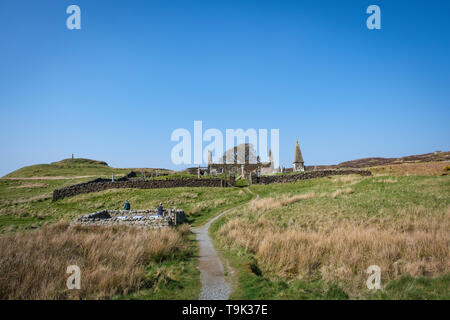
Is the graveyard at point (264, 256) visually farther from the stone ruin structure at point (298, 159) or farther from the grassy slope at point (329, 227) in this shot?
the stone ruin structure at point (298, 159)

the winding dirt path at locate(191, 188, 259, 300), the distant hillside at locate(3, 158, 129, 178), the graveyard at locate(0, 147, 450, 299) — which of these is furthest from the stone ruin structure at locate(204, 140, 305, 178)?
the winding dirt path at locate(191, 188, 259, 300)

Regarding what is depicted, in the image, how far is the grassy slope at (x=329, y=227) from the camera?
22.6 ft

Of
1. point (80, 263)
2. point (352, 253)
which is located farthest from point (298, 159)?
point (80, 263)

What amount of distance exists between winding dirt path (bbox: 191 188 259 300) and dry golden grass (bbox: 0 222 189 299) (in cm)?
112

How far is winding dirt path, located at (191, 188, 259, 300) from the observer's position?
7.14m

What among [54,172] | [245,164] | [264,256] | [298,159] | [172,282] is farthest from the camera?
[54,172]

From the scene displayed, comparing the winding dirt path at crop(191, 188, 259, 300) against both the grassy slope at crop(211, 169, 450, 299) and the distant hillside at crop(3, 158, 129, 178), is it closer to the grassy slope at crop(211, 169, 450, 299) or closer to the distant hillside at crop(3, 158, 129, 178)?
the grassy slope at crop(211, 169, 450, 299)

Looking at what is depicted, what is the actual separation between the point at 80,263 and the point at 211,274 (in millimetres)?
4130

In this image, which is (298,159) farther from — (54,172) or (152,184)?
(54,172)

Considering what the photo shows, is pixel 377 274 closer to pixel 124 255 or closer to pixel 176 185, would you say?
pixel 124 255

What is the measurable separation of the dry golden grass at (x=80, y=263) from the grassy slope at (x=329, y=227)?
290cm

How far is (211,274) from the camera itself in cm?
893

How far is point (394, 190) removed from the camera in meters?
24.0
